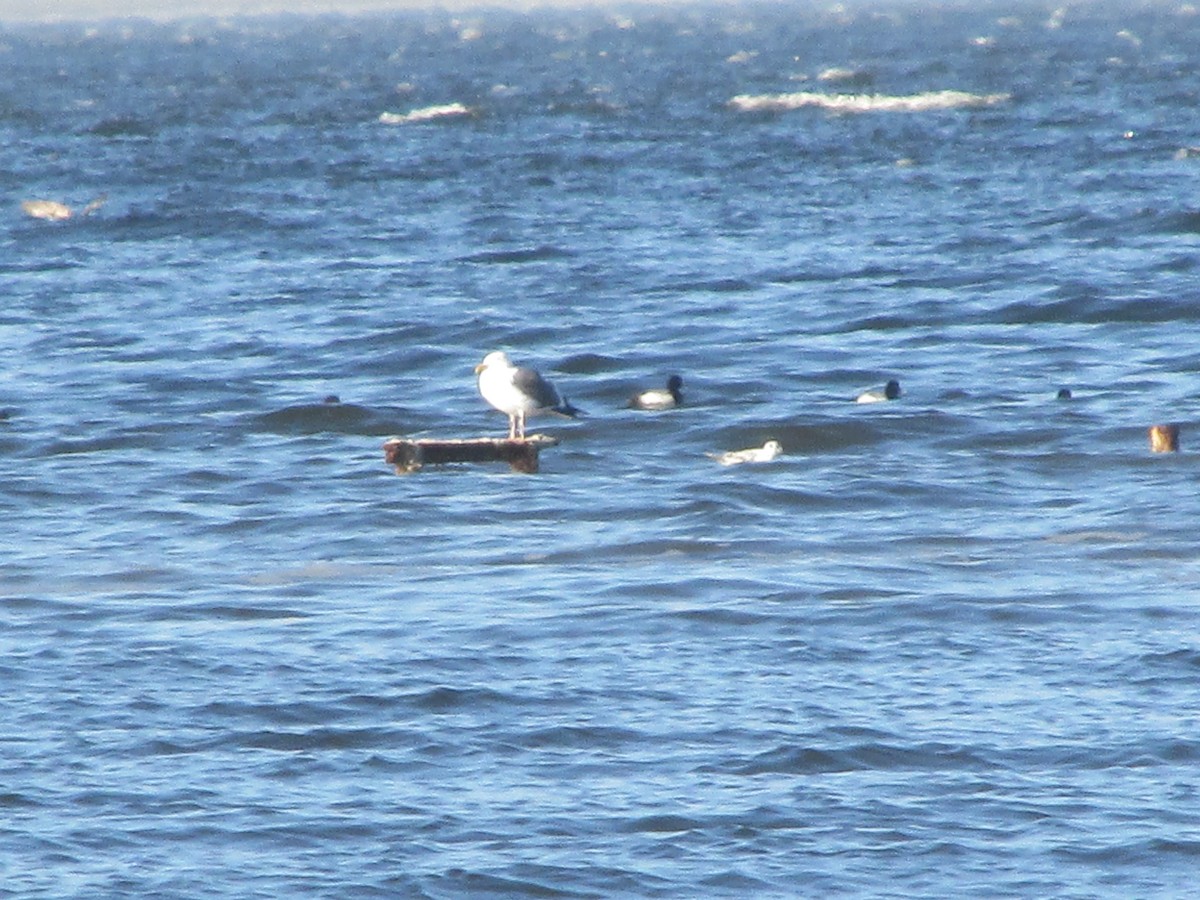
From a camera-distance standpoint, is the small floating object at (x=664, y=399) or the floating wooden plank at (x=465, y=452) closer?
the floating wooden plank at (x=465, y=452)

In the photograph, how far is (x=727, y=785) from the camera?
954 cm

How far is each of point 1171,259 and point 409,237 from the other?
11.1m

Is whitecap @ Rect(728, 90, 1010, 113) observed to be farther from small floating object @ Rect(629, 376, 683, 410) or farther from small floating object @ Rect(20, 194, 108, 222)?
small floating object @ Rect(629, 376, 683, 410)

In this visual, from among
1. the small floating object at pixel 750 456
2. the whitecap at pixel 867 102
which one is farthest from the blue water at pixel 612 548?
the whitecap at pixel 867 102

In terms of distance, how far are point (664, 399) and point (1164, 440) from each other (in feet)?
15.1

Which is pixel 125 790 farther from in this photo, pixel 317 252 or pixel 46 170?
pixel 46 170

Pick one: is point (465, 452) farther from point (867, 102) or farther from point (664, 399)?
point (867, 102)

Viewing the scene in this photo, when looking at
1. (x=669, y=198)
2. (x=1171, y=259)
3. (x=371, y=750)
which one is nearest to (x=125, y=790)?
(x=371, y=750)

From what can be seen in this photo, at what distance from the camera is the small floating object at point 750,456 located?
17766 mm

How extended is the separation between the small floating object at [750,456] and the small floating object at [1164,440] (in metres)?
2.78

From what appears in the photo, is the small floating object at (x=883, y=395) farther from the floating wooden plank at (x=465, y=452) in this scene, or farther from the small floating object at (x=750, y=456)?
the floating wooden plank at (x=465, y=452)

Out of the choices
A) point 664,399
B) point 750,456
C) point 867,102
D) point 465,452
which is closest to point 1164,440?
point 750,456

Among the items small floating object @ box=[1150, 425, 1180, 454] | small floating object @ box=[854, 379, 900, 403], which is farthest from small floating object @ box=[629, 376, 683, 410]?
small floating object @ box=[1150, 425, 1180, 454]

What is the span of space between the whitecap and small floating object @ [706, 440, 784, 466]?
4164 cm
